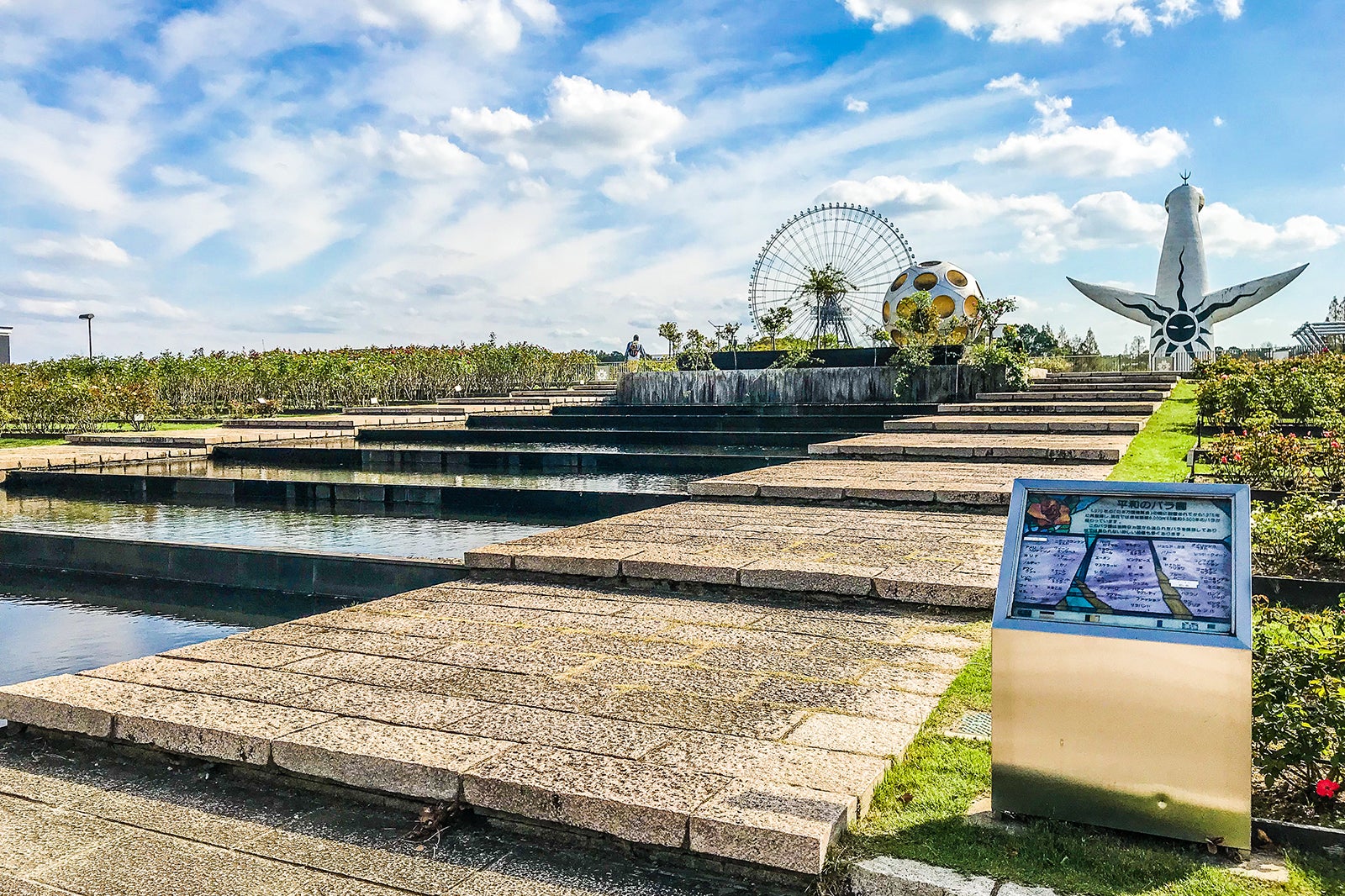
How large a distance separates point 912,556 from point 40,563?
8152 millimetres

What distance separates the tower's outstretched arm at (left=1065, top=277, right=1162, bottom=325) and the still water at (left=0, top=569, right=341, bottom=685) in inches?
1901

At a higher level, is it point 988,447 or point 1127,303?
point 1127,303

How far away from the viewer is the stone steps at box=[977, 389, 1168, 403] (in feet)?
66.5

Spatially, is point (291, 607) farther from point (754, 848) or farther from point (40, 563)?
point (754, 848)

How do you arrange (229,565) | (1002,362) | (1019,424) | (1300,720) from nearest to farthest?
(1300,720) → (229,565) → (1019,424) → (1002,362)

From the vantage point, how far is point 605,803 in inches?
117

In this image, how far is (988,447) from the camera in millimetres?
11508

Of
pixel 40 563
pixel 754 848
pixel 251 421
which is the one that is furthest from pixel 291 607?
pixel 251 421

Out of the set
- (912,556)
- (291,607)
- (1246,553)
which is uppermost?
(1246,553)

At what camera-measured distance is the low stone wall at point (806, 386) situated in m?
22.1

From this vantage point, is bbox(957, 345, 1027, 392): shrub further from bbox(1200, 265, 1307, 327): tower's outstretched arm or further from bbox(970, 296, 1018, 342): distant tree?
bbox(1200, 265, 1307, 327): tower's outstretched arm

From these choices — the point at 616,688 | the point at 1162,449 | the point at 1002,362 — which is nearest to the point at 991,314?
the point at 1002,362

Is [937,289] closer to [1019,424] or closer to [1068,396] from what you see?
[1068,396]

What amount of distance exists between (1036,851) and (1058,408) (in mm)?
16420
